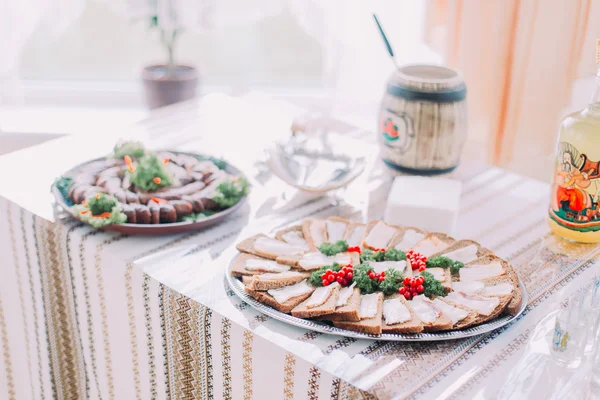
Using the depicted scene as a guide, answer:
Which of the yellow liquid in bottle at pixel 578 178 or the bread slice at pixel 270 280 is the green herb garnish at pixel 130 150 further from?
the yellow liquid in bottle at pixel 578 178

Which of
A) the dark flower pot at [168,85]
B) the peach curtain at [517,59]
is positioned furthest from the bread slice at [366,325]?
the dark flower pot at [168,85]

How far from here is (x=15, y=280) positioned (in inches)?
59.2

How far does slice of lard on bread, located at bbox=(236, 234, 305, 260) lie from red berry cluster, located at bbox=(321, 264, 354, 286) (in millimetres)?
114

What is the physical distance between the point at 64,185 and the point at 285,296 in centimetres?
64

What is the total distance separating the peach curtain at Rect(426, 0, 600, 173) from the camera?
224 centimetres

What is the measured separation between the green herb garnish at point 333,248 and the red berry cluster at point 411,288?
152mm

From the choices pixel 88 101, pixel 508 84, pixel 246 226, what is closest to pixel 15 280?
pixel 246 226

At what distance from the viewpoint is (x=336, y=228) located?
1.32 m

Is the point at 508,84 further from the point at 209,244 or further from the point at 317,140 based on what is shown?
the point at 209,244

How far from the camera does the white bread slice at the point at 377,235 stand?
4.07 ft

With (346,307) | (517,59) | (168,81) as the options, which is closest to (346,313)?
(346,307)

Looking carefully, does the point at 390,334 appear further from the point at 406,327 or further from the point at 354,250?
the point at 354,250

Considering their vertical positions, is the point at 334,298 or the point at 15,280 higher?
the point at 334,298

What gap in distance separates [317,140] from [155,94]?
1433 millimetres
